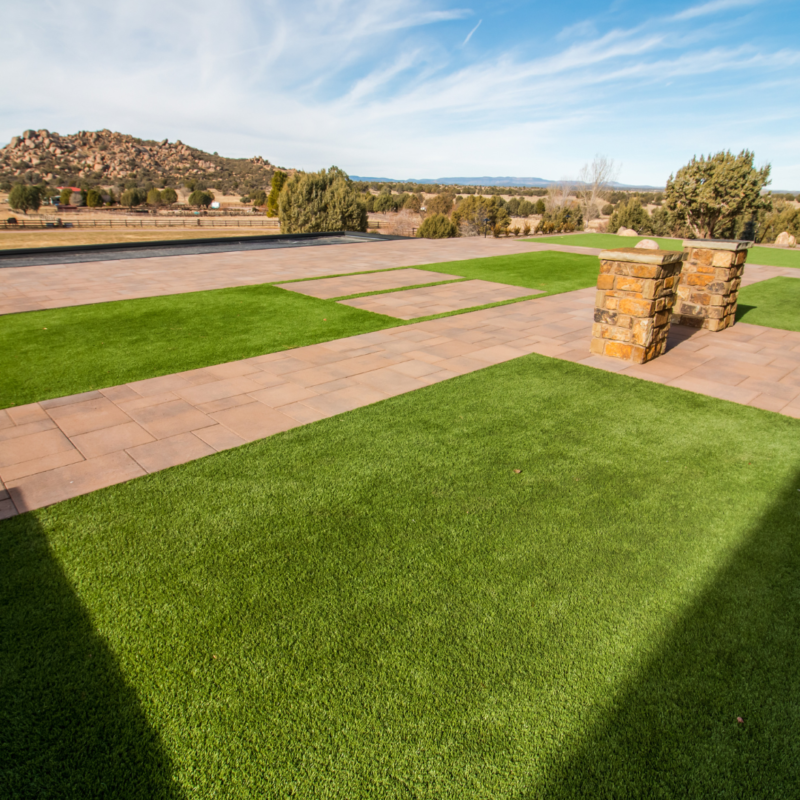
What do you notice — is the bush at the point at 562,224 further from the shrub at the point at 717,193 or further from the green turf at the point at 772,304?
the green turf at the point at 772,304

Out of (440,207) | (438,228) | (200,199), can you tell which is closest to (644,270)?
(438,228)

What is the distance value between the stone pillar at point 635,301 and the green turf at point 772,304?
3409 mm

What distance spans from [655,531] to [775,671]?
1.01 metres

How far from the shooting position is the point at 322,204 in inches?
1224

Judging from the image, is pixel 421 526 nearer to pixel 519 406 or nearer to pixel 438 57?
pixel 519 406

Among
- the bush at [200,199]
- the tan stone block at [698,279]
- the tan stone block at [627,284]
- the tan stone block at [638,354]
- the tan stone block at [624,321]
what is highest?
the bush at [200,199]

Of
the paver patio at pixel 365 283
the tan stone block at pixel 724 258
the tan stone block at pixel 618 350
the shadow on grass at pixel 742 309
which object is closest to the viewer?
the tan stone block at pixel 618 350

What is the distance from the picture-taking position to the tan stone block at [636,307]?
6.04 meters

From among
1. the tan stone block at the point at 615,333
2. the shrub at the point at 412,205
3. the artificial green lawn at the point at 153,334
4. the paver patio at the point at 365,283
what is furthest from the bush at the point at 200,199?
the tan stone block at the point at 615,333

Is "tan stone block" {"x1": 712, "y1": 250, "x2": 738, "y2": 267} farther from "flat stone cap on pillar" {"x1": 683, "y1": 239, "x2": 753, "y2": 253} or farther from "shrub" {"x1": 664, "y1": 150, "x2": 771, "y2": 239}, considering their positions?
"shrub" {"x1": 664, "y1": 150, "x2": 771, "y2": 239}

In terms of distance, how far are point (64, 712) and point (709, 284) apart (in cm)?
878

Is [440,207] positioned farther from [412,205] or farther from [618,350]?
[618,350]

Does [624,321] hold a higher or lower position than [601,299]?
lower

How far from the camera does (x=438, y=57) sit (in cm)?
2492
